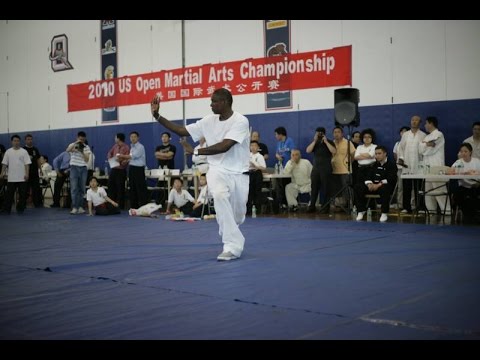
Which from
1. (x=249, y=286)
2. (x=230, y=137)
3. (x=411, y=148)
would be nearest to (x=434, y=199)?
(x=411, y=148)

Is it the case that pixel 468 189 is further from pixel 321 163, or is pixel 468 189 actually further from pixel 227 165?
pixel 227 165

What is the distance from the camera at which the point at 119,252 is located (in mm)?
6668

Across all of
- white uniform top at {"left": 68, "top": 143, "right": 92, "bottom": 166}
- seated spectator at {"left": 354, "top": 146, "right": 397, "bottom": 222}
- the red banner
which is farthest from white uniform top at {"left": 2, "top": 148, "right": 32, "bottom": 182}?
seated spectator at {"left": 354, "top": 146, "right": 397, "bottom": 222}

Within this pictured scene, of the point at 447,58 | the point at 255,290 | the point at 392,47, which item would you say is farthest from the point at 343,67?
the point at 255,290

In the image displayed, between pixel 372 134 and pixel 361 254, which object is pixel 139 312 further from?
pixel 372 134

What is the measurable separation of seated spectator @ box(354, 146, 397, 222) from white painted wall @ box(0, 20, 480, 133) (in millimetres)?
2511

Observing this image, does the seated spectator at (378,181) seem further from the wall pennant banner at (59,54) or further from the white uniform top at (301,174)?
the wall pennant banner at (59,54)

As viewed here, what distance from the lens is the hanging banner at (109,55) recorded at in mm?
17875

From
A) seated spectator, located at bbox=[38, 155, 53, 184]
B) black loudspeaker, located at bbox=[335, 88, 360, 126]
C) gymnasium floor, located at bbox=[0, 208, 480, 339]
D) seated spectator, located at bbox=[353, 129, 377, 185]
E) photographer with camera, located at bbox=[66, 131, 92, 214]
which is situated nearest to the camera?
gymnasium floor, located at bbox=[0, 208, 480, 339]

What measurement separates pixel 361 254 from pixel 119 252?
281 cm

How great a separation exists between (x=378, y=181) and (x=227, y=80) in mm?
6279

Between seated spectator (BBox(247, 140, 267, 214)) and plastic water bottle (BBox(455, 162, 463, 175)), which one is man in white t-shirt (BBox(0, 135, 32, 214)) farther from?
plastic water bottle (BBox(455, 162, 463, 175))

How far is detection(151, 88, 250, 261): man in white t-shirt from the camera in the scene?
578 centimetres

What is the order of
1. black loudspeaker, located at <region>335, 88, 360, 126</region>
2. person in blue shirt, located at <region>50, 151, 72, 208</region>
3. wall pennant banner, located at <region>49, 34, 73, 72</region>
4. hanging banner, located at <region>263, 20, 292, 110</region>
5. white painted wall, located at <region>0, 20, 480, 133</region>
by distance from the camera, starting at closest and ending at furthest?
black loudspeaker, located at <region>335, 88, 360, 126</region> < white painted wall, located at <region>0, 20, 480, 133</region> < hanging banner, located at <region>263, 20, 292, 110</region> < person in blue shirt, located at <region>50, 151, 72, 208</region> < wall pennant banner, located at <region>49, 34, 73, 72</region>
